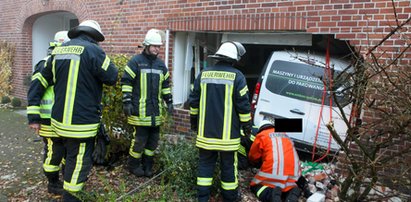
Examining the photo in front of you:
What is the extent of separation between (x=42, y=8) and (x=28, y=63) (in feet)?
6.05

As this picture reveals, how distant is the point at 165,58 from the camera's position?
653 cm

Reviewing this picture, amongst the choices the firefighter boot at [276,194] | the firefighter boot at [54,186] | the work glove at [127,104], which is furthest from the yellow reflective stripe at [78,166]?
the firefighter boot at [276,194]

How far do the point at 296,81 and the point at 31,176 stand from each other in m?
3.94

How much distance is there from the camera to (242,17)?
545cm

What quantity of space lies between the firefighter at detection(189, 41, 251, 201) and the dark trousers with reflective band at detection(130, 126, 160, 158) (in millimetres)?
956

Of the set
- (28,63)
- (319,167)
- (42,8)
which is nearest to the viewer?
(319,167)

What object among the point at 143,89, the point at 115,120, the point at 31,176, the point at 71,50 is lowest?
the point at 31,176

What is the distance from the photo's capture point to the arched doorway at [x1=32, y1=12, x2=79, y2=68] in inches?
431

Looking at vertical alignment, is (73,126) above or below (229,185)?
above

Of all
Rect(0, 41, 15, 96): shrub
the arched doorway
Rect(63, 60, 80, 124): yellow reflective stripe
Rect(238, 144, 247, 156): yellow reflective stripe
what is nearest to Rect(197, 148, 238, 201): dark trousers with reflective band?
Rect(238, 144, 247, 156): yellow reflective stripe

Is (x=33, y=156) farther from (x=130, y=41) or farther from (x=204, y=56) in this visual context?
(x=204, y=56)

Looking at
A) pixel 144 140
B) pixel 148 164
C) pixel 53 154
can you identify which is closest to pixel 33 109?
pixel 53 154

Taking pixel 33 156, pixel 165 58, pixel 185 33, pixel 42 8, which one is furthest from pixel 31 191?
pixel 42 8

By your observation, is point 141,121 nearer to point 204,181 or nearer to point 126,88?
point 126,88
